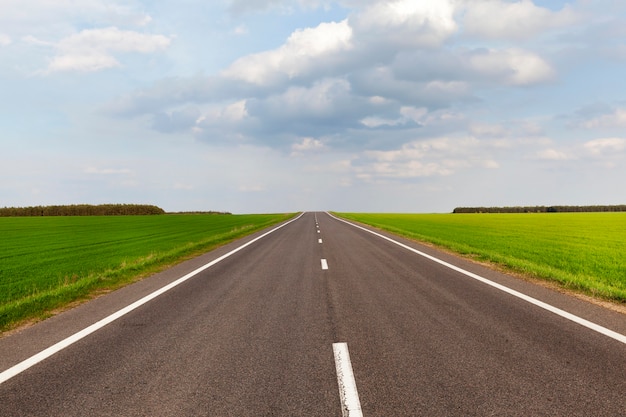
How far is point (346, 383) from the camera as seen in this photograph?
394 centimetres

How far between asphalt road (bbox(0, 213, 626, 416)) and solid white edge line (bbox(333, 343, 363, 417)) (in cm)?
6

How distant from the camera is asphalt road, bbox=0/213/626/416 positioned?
3582mm

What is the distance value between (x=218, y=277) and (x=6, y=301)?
4.51m

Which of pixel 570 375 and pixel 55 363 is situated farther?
pixel 55 363

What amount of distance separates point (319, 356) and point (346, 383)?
2.63ft

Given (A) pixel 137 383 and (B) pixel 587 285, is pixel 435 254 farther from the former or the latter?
(A) pixel 137 383

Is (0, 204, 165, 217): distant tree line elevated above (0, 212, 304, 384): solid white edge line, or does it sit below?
above

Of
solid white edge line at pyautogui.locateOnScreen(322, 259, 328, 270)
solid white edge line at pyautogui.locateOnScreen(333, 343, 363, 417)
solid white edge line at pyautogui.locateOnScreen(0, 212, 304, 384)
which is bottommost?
solid white edge line at pyautogui.locateOnScreen(0, 212, 304, 384)

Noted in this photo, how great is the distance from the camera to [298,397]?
3680mm

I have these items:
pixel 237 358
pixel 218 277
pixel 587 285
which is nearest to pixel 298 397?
pixel 237 358

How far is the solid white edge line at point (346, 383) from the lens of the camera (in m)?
3.41

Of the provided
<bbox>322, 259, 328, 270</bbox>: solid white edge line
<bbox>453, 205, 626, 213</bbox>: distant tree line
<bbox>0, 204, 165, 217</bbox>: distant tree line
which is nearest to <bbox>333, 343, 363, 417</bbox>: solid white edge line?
<bbox>322, 259, 328, 270</bbox>: solid white edge line

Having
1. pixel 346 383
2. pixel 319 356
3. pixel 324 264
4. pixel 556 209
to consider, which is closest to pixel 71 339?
pixel 319 356

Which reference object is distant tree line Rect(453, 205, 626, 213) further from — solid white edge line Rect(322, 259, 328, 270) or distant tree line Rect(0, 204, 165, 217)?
solid white edge line Rect(322, 259, 328, 270)
